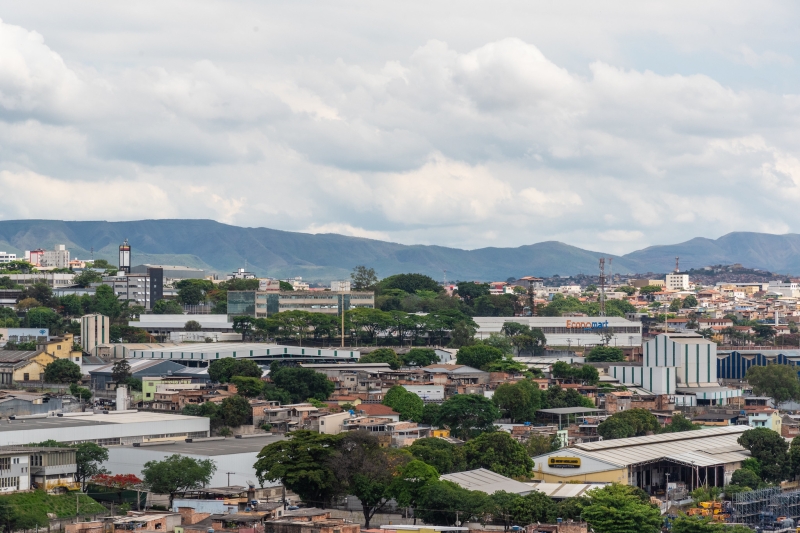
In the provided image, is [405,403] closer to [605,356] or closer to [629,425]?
[629,425]

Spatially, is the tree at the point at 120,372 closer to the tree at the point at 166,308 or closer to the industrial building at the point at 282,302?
the industrial building at the point at 282,302

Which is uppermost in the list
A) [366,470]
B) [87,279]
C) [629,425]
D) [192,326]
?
[87,279]

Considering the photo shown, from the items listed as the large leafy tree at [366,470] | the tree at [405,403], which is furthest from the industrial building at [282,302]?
the large leafy tree at [366,470]

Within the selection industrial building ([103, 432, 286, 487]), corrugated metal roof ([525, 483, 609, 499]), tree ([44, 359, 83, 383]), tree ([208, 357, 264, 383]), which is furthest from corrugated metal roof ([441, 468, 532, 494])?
tree ([44, 359, 83, 383])

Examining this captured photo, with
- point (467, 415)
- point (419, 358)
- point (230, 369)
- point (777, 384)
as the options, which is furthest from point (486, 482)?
point (777, 384)

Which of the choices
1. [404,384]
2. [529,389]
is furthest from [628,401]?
[404,384]

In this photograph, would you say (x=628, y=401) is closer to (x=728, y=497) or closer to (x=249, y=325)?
(x=728, y=497)
